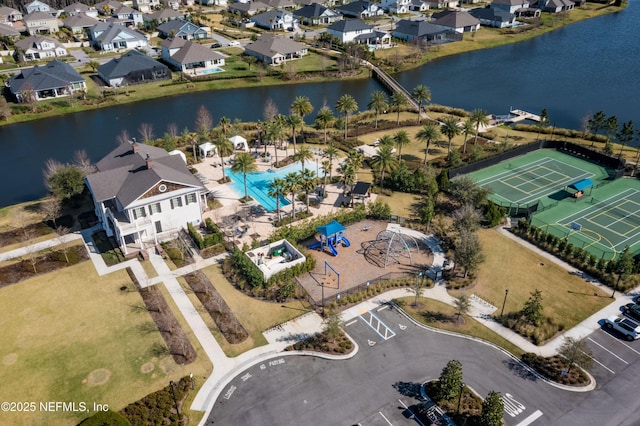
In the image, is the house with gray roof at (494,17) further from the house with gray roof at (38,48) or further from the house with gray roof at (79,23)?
the house with gray roof at (38,48)

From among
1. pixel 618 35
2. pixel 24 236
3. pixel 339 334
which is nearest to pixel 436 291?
pixel 339 334

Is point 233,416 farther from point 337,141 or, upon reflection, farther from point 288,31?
point 288,31

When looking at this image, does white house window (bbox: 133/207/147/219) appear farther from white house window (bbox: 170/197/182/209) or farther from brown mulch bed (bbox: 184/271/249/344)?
brown mulch bed (bbox: 184/271/249/344)

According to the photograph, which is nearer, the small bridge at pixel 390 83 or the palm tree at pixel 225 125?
the palm tree at pixel 225 125

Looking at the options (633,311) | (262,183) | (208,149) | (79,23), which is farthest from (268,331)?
(79,23)

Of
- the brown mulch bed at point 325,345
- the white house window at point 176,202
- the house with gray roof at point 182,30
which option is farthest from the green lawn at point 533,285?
the house with gray roof at point 182,30
